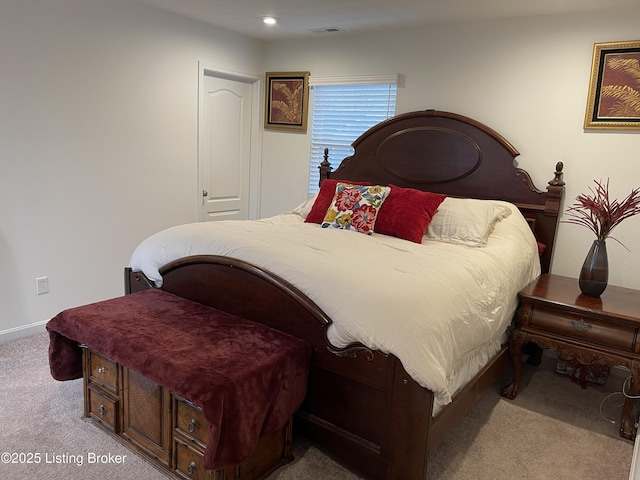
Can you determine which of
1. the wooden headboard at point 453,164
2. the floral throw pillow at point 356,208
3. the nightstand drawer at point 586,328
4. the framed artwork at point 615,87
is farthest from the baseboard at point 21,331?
the framed artwork at point 615,87

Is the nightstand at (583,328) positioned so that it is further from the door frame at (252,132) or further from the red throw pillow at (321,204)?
the door frame at (252,132)

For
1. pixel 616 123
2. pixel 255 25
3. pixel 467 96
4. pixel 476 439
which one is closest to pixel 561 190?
pixel 616 123

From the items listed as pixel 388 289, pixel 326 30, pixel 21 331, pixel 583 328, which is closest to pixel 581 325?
pixel 583 328

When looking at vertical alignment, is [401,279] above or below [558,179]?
below

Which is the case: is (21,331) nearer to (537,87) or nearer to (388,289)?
(388,289)

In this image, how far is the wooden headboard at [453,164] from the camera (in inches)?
133

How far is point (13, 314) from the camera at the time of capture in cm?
320

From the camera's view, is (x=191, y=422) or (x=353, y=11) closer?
(x=191, y=422)

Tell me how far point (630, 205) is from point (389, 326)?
1798 millimetres

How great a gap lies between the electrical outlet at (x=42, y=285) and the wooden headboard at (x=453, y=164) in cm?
248

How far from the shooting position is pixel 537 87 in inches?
132

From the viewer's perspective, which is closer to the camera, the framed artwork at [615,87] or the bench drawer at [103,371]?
the bench drawer at [103,371]

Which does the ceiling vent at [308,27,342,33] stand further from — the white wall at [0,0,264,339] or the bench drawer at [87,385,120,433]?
the bench drawer at [87,385,120,433]

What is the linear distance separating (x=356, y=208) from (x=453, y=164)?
0.97 m
